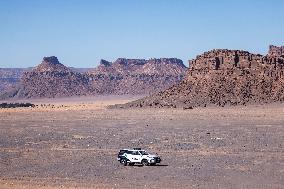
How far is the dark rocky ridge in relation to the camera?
10431 centimetres

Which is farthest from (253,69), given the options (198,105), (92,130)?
(92,130)

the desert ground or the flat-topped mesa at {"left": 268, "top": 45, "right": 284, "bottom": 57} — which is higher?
the flat-topped mesa at {"left": 268, "top": 45, "right": 284, "bottom": 57}

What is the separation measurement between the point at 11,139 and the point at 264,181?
29424 millimetres

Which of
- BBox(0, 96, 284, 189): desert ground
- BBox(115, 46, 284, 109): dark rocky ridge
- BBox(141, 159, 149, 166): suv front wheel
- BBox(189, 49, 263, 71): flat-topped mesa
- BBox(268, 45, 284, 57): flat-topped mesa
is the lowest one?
BBox(0, 96, 284, 189): desert ground

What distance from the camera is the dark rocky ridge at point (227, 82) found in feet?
342

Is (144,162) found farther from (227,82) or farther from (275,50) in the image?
(275,50)

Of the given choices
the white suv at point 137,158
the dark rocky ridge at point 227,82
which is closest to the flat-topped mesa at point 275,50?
the dark rocky ridge at point 227,82

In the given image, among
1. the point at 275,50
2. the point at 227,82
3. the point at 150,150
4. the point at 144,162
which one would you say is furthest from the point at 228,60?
the point at 144,162

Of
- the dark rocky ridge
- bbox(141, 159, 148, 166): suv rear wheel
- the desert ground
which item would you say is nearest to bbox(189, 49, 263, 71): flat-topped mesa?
the dark rocky ridge

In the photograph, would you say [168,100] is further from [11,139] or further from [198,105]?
[11,139]

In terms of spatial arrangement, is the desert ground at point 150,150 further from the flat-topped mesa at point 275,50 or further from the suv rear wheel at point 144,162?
the flat-topped mesa at point 275,50

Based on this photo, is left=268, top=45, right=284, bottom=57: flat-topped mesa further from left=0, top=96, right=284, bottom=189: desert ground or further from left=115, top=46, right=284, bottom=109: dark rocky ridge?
left=0, top=96, right=284, bottom=189: desert ground

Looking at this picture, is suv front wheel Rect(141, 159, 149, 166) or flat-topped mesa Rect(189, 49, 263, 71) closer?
suv front wheel Rect(141, 159, 149, 166)

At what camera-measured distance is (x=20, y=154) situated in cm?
3784
